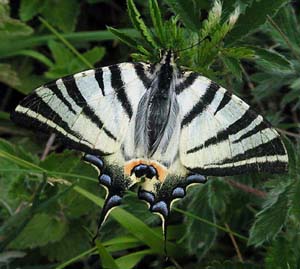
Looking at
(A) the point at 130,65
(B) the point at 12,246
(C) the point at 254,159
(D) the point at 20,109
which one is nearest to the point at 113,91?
(A) the point at 130,65

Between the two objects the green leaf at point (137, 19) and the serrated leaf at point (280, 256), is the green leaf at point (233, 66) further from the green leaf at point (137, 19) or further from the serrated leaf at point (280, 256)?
the serrated leaf at point (280, 256)

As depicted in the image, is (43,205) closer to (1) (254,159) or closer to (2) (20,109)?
(2) (20,109)

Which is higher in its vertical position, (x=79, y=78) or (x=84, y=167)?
(x=79, y=78)

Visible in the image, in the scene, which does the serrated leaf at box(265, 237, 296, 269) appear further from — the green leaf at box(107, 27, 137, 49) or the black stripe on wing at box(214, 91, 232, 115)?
the green leaf at box(107, 27, 137, 49)

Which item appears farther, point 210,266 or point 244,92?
point 244,92

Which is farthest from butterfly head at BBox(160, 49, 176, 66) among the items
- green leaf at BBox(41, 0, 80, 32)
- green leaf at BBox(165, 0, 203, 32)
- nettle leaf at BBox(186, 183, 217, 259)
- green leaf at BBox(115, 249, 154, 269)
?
green leaf at BBox(41, 0, 80, 32)

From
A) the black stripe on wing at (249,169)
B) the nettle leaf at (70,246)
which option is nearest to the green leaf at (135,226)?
the nettle leaf at (70,246)

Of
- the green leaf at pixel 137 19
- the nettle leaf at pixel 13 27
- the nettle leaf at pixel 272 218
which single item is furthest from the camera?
the nettle leaf at pixel 13 27
